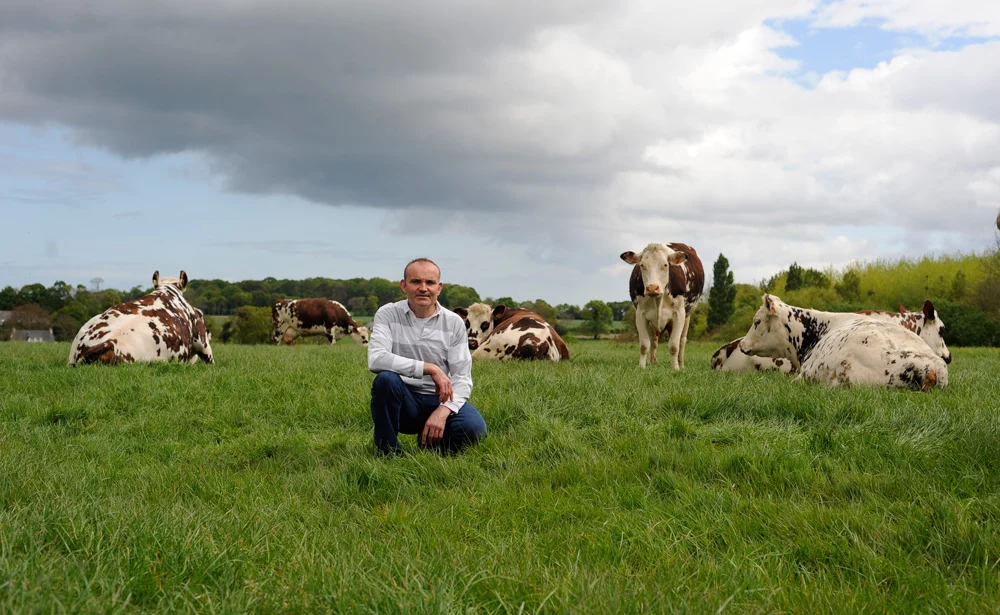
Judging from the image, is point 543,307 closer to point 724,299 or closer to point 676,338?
point 724,299

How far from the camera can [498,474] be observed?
4.51m

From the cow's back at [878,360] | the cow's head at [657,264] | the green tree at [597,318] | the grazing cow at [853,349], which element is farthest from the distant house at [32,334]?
the cow's back at [878,360]

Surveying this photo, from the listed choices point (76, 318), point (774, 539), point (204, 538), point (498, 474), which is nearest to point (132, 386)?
point (498, 474)

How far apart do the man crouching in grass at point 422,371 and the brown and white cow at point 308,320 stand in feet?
74.6

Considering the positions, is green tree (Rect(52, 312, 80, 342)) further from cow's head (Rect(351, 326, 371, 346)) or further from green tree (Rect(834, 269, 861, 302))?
green tree (Rect(834, 269, 861, 302))

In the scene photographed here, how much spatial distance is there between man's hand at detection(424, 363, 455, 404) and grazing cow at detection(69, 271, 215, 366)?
23.3 ft

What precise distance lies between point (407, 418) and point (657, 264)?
297 inches

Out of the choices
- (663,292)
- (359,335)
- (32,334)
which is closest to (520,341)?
(663,292)

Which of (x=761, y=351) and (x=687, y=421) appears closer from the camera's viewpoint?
(x=687, y=421)

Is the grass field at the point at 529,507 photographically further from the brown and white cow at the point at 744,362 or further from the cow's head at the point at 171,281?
the cow's head at the point at 171,281

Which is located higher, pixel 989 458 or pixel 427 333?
pixel 427 333

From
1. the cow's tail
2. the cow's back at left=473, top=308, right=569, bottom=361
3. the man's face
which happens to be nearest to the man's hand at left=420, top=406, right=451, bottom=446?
the man's face

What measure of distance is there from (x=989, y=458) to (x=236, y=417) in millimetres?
5991

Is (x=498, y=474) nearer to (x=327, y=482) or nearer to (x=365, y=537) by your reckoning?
(x=327, y=482)
